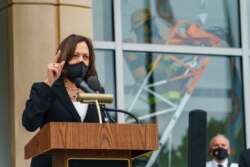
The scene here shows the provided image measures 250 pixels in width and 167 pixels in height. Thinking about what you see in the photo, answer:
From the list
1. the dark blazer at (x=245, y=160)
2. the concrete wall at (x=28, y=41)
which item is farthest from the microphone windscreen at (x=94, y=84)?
the concrete wall at (x=28, y=41)

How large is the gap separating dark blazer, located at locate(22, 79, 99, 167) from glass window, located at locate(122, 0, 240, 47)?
598 cm

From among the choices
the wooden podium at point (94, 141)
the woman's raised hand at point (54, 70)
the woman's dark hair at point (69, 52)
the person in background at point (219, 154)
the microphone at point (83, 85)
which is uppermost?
the woman's dark hair at point (69, 52)

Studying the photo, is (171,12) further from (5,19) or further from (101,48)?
(5,19)

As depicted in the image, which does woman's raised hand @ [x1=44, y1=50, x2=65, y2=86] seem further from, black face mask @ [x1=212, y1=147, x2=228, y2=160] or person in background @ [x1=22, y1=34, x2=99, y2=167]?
black face mask @ [x1=212, y1=147, x2=228, y2=160]

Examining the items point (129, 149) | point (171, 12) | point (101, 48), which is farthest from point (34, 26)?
point (129, 149)

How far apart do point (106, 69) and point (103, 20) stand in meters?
0.61

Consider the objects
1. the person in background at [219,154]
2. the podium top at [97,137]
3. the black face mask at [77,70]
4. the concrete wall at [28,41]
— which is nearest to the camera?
the podium top at [97,137]

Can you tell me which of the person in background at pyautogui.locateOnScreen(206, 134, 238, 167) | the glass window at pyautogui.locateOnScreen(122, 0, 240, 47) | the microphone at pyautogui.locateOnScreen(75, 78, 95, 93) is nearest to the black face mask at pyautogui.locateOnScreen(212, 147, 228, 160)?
the person in background at pyautogui.locateOnScreen(206, 134, 238, 167)

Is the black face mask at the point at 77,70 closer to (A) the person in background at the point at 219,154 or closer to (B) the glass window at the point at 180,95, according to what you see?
(A) the person in background at the point at 219,154

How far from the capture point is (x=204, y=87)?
11.7 metres

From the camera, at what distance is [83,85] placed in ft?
16.6

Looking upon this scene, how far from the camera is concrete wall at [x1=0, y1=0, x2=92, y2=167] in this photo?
30.5 ft

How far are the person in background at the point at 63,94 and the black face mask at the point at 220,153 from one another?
176 inches

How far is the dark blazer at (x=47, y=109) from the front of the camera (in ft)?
16.9
